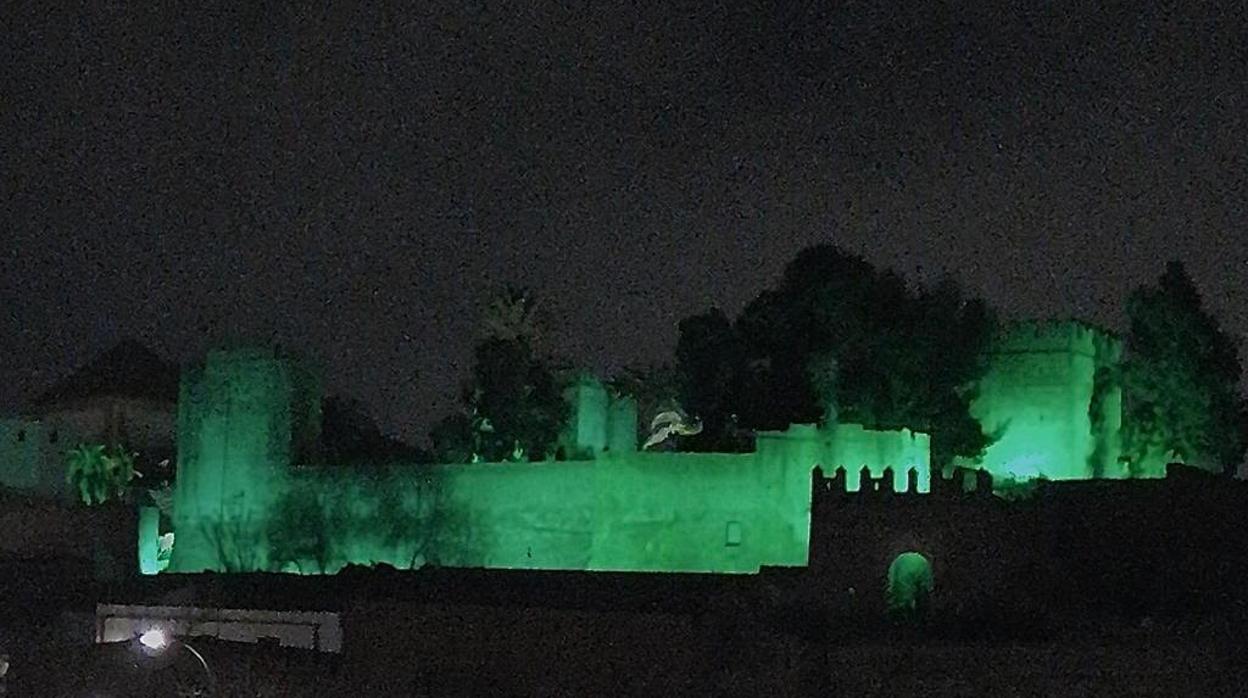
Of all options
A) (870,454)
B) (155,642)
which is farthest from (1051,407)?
(155,642)

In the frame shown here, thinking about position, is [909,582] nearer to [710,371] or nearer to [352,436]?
[710,371]

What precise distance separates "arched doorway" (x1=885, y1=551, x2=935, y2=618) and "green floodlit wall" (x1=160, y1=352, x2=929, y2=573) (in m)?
3.14

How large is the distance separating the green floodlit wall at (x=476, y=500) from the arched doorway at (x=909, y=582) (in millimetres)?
3142

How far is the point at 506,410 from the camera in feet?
122

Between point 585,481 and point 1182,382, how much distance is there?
36.6ft

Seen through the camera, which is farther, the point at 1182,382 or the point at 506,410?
the point at 506,410

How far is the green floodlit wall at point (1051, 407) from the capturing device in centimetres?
3228

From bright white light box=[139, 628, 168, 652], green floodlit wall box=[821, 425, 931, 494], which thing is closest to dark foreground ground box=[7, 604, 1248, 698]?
bright white light box=[139, 628, 168, 652]

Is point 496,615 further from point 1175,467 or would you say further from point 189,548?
point 189,548

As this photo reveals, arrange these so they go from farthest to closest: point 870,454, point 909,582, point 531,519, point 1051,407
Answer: point 1051,407, point 531,519, point 870,454, point 909,582

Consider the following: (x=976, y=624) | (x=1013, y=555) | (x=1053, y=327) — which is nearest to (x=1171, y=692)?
(x=976, y=624)

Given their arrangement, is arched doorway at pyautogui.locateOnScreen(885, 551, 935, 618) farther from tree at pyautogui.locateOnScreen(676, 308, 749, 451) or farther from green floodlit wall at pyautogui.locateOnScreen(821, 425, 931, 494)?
tree at pyautogui.locateOnScreen(676, 308, 749, 451)

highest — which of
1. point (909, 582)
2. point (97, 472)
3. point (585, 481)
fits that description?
point (97, 472)

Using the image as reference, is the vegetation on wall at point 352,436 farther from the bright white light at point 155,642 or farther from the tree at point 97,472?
the bright white light at point 155,642
